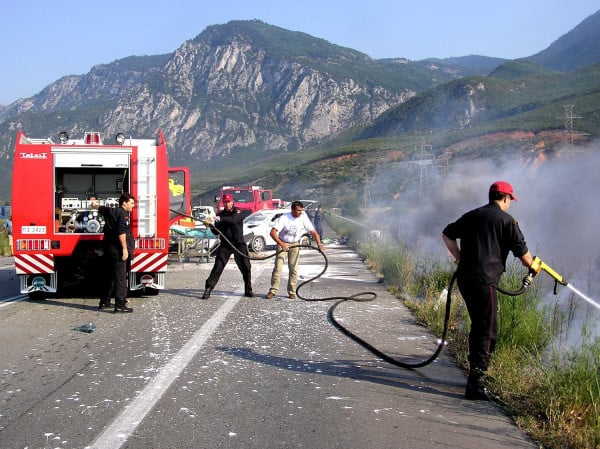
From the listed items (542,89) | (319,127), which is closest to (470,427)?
(542,89)

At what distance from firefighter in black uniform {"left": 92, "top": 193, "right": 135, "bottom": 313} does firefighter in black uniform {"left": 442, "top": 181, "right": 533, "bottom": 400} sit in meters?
5.92

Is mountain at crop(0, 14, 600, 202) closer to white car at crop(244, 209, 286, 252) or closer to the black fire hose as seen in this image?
white car at crop(244, 209, 286, 252)

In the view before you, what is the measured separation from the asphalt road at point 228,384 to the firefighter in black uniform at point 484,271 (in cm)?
38

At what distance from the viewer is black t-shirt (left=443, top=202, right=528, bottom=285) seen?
19.3 ft

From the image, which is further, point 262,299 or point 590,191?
point 590,191

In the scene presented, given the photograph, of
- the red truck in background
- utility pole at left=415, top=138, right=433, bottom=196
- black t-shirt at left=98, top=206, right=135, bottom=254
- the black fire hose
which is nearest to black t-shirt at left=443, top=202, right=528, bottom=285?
the black fire hose

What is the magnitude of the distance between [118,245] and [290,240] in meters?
3.14

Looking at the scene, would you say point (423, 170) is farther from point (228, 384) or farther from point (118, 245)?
point (228, 384)

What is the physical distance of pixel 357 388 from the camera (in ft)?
20.3

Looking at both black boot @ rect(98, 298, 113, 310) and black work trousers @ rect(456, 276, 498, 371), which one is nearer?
black work trousers @ rect(456, 276, 498, 371)

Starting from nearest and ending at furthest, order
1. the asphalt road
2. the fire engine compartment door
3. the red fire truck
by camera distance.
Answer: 1. the asphalt road
2. the red fire truck
3. the fire engine compartment door

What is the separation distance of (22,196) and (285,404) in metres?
7.13

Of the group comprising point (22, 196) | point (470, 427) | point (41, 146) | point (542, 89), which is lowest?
point (470, 427)

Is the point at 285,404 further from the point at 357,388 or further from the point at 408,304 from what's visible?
the point at 408,304
